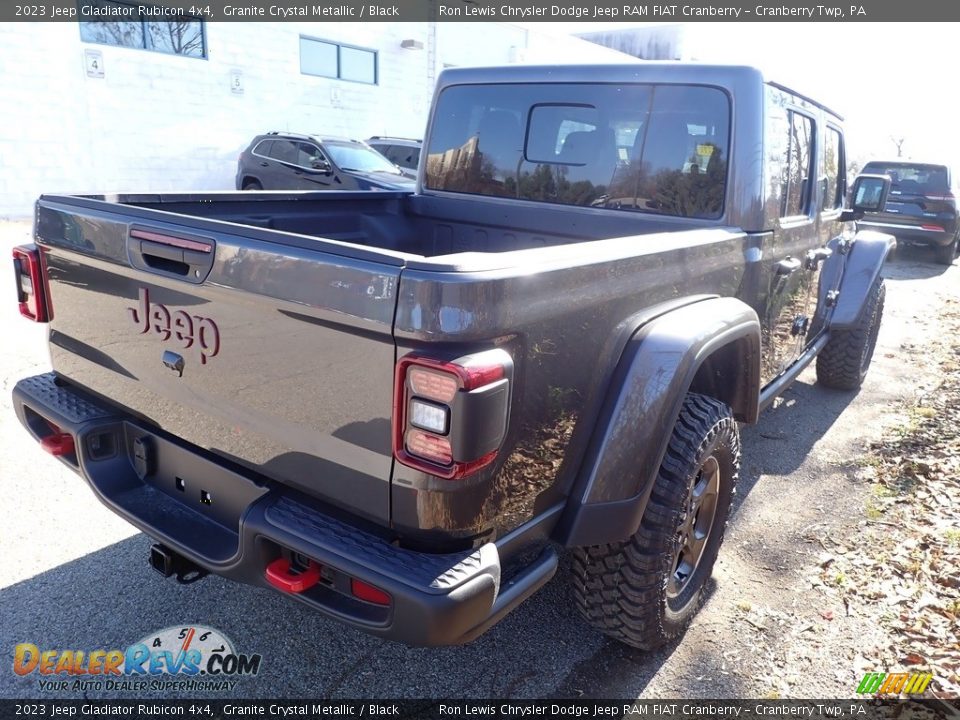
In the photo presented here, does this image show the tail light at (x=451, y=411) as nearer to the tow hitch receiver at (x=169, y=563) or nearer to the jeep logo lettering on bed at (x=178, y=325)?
the jeep logo lettering on bed at (x=178, y=325)

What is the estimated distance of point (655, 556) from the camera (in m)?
2.42

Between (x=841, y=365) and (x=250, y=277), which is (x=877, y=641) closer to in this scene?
(x=250, y=277)

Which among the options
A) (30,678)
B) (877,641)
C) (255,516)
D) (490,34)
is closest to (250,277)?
(255,516)

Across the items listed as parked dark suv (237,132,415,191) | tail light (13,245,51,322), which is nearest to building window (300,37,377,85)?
parked dark suv (237,132,415,191)

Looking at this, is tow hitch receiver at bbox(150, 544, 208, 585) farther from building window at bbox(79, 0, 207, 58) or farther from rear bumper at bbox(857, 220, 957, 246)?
building window at bbox(79, 0, 207, 58)

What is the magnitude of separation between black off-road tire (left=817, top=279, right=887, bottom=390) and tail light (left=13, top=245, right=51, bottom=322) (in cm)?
484

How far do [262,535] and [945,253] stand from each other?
14387 millimetres

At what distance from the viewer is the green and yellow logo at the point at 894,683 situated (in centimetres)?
261

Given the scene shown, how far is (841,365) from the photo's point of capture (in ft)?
17.9

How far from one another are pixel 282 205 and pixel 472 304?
2.14 metres

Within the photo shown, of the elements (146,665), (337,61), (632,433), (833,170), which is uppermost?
(337,61)

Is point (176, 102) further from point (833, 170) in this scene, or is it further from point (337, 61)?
point (833, 170)

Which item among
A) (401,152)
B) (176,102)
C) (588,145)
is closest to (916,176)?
(401,152)

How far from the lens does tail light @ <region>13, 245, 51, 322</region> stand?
2.73 metres
